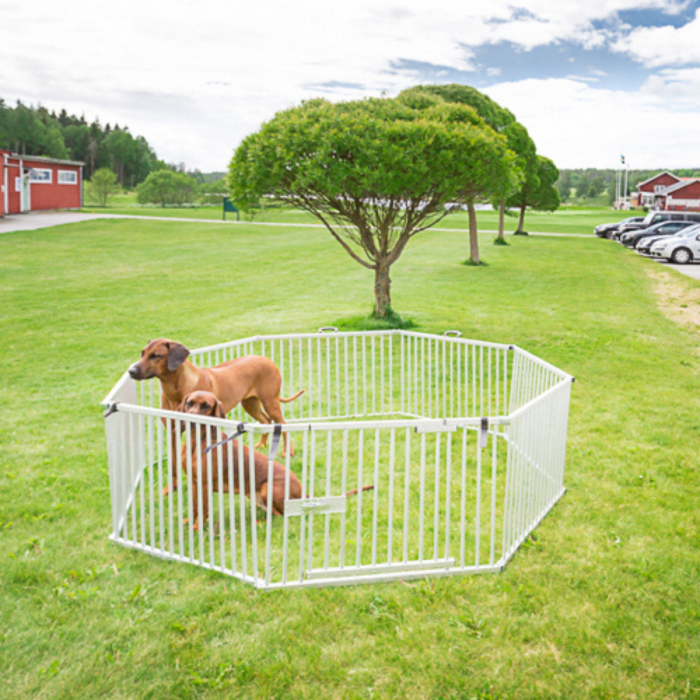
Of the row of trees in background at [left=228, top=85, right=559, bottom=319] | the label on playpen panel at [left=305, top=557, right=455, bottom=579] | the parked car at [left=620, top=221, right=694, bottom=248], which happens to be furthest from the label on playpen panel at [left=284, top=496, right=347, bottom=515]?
the parked car at [left=620, top=221, right=694, bottom=248]

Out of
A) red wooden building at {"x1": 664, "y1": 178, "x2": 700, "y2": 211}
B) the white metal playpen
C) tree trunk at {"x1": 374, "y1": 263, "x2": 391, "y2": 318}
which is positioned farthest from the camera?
red wooden building at {"x1": 664, "y1": 178, "x2": 700, "y2": 211}

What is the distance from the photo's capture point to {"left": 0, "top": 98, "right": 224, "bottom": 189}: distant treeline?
3487 inches

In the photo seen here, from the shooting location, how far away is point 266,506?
512cm

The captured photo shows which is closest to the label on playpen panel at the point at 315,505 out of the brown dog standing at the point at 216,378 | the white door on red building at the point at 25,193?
the brown dog standing at the point at 216,378

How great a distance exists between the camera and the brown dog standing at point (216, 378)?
5.43 meters

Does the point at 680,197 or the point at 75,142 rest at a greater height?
the point at 75,142

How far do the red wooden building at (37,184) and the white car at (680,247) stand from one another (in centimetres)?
3589

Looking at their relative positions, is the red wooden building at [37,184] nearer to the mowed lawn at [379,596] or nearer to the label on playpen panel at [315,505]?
the mowed lawn at [379,596]

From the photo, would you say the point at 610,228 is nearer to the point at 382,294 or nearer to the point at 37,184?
the point at 382,294

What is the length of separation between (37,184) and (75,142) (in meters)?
67.0

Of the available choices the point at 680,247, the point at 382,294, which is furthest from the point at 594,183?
the point at 382,294

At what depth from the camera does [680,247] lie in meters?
29.8

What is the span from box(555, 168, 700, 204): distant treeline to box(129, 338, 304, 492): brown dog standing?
417 feet

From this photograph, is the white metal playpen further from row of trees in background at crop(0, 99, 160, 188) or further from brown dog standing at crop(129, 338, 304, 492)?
row of trees in background at crop(0, 99, 160, 188)
